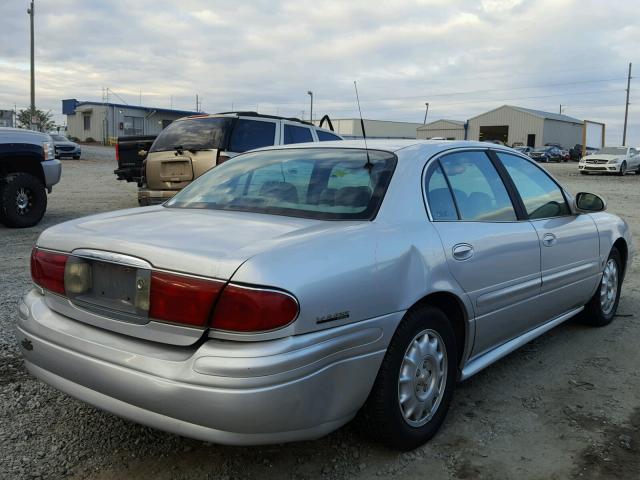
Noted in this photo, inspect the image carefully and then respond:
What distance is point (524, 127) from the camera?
222 feet

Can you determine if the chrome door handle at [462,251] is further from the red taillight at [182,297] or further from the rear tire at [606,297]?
the rear tire at [606,297]

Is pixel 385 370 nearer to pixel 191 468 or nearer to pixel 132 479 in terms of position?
pixel 191 468

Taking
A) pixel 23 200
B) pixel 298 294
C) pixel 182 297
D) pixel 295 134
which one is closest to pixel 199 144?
pixel 295 134

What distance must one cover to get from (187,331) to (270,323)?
0.33m

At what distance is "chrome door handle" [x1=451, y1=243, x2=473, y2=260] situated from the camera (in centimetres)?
297


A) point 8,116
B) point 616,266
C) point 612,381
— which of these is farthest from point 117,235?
point 8,116

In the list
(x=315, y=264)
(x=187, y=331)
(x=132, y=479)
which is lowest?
(x=132, y=479)

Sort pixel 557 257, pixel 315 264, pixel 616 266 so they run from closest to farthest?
pixel 315 264, pixel 557 257, pixel 616 266

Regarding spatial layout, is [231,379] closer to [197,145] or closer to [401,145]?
[401,145]

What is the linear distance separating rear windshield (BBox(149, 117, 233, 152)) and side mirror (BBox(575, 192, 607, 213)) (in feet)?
17.8

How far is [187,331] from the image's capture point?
7.36 ft

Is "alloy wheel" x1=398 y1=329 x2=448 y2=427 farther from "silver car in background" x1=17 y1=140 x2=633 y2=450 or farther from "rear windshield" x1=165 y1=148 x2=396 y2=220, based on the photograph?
"rear windshield" x1=165 y1=148 x2=396 y2=220

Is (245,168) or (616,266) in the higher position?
(245,168)

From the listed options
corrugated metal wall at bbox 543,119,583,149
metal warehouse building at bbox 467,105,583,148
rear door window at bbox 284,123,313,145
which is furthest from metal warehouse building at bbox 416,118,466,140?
rear door window at bbox 284,123,313,145
